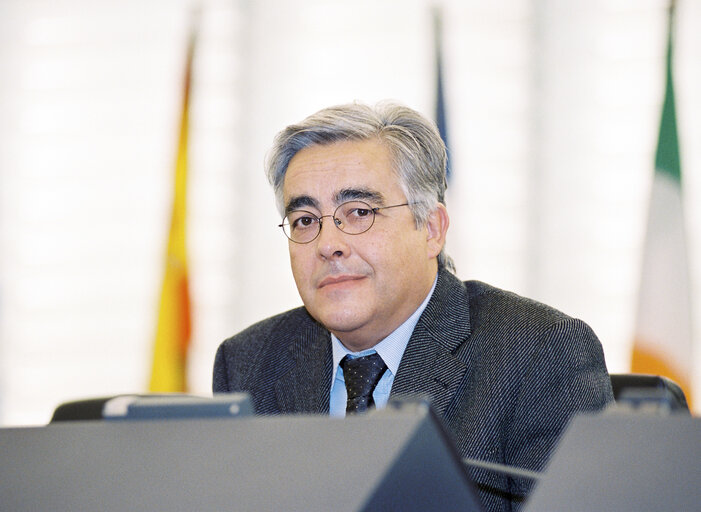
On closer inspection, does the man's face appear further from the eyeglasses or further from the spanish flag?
the spanish flag

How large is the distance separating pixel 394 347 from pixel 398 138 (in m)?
0.54

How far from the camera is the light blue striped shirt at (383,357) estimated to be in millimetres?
2164

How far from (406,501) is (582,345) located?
4.35 ft

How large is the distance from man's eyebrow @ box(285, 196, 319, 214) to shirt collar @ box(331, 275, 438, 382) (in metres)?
0.39

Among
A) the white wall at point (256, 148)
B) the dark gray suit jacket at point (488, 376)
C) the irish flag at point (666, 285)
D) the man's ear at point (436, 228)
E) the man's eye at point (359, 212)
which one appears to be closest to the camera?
the dark gray suit jacket at point (488, 376)

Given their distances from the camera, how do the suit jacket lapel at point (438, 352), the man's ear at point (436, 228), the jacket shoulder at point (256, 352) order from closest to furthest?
the suit jacket lapel at point (438, 352) → the man's ear at point (436, 228) → the jacket shoulder at point (256, 352)

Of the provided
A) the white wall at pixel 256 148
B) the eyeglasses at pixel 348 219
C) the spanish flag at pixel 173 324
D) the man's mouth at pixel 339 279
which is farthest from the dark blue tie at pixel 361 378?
the spanish flag at pixel 173 324

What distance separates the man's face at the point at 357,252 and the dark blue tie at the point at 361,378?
5 cm

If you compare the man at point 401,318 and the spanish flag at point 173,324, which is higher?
the man at point 401,318

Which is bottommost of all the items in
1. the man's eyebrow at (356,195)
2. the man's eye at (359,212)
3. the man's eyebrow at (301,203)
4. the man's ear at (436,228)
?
the man's ear at (436,228)

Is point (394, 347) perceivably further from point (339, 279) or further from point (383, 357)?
point (339, 279)

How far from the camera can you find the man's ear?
90.2 inches

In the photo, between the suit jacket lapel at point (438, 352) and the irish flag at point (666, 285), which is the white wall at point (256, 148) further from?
the suit jacket lapel at point (438, 352)

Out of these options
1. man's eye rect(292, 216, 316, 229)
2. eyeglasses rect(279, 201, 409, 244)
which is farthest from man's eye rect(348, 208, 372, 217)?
man's eye rect(292, 216, 316, 229)
